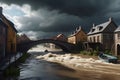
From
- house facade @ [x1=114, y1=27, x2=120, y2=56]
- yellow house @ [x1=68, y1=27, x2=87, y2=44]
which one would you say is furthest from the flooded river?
yellow house @ [x1=68, y1=27, x2=87, y2=44]

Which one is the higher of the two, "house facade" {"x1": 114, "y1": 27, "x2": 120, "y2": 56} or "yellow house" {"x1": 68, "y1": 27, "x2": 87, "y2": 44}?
"yellow house" {"x1": 68, "y1": 27, "x2": 87, "y2": 44}

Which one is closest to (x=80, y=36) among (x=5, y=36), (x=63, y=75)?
(x=5, y=36)

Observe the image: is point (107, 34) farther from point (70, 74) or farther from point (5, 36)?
point (70, 74)

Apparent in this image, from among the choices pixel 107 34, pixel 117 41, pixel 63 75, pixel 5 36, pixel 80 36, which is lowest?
pixel 63 75

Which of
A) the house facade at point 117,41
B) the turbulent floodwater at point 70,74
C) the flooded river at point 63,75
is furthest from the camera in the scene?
the house facade at point 117,41

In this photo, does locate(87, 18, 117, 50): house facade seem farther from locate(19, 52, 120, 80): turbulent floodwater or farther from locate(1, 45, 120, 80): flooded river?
locate(1, 45, 120, 80): flooded river

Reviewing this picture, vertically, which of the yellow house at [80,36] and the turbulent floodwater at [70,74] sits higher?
the yellow house at [80,36]

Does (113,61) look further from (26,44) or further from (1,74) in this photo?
(26,44)

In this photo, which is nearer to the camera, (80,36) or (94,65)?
(94,65)

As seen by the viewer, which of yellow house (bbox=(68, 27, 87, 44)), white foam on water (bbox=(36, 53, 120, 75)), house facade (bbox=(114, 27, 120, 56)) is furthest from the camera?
yellow house (bbox=(68, 27, 87, 44))

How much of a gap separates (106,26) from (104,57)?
29245 millimetres

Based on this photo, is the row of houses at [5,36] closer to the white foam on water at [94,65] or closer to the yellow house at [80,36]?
the white foam on water at [94,65]

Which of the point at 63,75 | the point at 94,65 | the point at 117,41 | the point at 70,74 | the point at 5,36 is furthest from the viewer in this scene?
the point at 117,41

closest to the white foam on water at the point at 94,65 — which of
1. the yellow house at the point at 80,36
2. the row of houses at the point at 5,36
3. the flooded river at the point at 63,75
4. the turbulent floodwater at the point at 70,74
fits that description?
the turbulent floodwater at the point at 70,74
